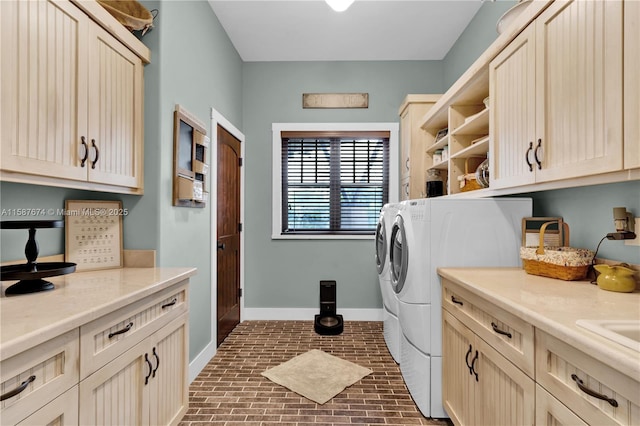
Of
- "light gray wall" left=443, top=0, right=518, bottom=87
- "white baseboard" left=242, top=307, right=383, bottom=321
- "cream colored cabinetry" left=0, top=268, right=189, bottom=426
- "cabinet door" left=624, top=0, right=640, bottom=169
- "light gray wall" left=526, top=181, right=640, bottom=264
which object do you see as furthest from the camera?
"white baseboard" left=242, top=307, right=383, bottom=321

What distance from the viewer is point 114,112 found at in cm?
164

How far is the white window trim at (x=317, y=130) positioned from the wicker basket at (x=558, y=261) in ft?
6.44

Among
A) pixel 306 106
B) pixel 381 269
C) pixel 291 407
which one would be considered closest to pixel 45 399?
pixel 291 407

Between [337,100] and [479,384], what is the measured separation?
3030mm

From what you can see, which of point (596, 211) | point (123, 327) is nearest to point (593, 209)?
point (596, 211)

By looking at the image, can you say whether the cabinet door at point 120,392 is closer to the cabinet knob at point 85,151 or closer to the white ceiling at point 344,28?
the cabinet knob at point 85,151

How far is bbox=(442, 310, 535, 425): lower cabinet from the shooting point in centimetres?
112

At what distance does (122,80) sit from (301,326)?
2715 millimetres

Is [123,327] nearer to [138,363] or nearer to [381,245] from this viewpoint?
[138,363]

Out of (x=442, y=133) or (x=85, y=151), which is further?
(x=442, y=133)

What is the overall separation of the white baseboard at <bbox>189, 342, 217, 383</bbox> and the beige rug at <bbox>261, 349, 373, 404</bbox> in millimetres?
495

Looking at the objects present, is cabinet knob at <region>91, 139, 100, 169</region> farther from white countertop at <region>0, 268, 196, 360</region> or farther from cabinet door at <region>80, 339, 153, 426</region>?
cabinet door at <region>80, 339, 153, 426</region>

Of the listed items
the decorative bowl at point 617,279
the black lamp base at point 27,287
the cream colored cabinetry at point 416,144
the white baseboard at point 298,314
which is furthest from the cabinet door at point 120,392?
the cream colored cabinetry at point 416,144

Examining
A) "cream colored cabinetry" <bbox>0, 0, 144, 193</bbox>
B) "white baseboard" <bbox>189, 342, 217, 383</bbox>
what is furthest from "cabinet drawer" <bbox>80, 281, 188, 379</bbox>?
"white baseboard" <bbox>189, 342, 217, 383</bbox>
